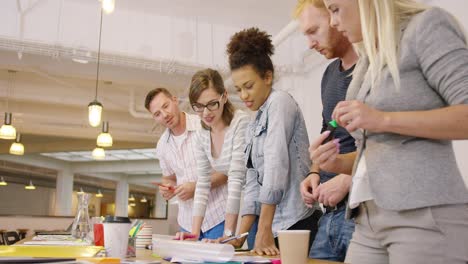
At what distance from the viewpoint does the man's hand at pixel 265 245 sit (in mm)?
1411

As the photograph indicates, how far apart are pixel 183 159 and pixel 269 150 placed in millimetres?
1202

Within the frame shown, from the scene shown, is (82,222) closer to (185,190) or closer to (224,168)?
(185,190)

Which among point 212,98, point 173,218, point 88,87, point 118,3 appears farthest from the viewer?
point 173,218

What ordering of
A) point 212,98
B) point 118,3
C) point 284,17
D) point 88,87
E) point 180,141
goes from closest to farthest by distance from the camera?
1. point 212,98
2. point 180,141
3. point 118,3
4. point 284,17
5. point 88,87

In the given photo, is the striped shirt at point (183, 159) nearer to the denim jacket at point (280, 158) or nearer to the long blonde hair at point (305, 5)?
the denim jacket at point (280, 158)

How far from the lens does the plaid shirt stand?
238 cm

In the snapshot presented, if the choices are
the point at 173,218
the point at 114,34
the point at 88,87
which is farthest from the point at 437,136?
the point at 173,218

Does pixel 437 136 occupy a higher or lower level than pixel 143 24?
lower

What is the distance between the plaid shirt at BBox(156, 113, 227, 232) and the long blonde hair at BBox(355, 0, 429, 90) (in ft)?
4.91

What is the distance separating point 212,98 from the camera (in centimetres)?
215

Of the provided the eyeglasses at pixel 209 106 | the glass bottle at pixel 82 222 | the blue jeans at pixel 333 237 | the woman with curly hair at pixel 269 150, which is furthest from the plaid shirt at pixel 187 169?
the blue jeans at pixel 333 237

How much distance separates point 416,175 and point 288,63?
5331mm

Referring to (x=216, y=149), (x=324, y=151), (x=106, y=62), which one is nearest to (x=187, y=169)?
(x=216, y=149)

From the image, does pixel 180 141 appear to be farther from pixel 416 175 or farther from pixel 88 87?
pixel 88 87
